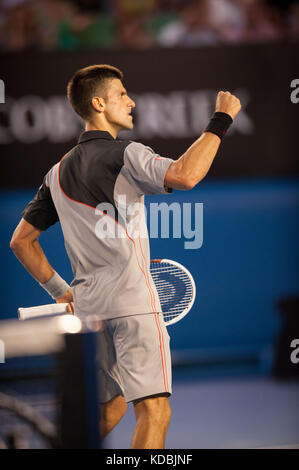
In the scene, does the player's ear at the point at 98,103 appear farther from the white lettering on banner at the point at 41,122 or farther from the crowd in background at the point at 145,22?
the crowd in background at the point at 145,22

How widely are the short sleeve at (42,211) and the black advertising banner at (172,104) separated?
1894mm

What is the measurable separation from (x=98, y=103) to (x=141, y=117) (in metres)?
2.15

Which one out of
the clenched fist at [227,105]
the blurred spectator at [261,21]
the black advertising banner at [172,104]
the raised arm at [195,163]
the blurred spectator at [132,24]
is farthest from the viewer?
the blurred spectator at [261,21]

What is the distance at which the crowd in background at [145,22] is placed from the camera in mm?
5184

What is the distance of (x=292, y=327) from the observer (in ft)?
17.2

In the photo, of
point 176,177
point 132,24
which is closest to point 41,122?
point 132,24

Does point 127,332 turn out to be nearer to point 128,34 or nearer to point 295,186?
point 295,186

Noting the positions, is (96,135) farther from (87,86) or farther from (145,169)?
(145,169)

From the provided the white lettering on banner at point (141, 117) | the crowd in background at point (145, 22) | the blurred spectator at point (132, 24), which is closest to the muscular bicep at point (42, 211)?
the white lettering on banner at point (141, 117)

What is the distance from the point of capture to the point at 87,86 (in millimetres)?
2814

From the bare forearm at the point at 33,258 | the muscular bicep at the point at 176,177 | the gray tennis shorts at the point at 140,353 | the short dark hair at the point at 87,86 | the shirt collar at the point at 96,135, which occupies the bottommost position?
the gray tennis shorts at the point at 140,353

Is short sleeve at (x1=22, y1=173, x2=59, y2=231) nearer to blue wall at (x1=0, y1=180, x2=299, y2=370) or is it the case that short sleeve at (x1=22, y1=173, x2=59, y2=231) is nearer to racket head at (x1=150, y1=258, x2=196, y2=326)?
racket head at (x1=150, y1=258, x2=196, y2=326)

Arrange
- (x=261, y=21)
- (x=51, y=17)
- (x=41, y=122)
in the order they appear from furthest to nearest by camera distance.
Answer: (x=261, y=21), (x=51, y=17), (x=41, y=122)

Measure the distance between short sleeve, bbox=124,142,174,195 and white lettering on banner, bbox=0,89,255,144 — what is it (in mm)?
2185
